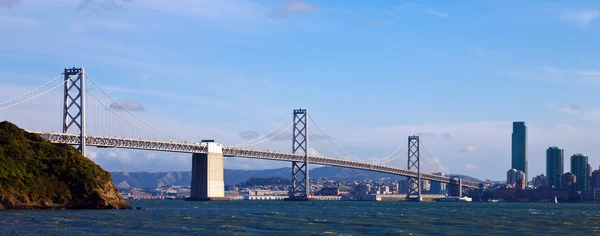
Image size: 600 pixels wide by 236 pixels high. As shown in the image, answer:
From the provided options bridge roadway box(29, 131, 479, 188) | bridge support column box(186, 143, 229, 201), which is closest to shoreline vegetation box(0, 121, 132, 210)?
bridge roadway box(29, 131, 479, 188)

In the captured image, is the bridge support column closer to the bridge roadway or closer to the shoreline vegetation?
the bridge roadway

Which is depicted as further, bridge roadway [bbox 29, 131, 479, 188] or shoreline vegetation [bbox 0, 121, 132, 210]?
bridge roadway [bbox 29, 131, 479, 188]

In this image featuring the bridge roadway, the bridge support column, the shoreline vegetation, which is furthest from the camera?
the bridge support column

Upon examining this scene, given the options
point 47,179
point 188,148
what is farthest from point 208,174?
point 47,179

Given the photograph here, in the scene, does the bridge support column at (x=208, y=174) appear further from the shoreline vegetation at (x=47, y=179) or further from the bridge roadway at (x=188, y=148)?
the shoreline vegetation at (x=47, y=179)

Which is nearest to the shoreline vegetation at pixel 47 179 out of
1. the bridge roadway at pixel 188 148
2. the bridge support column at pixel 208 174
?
the bridge roadway at pixel 188 148

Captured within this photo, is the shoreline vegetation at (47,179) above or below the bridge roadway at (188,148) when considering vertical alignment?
below
